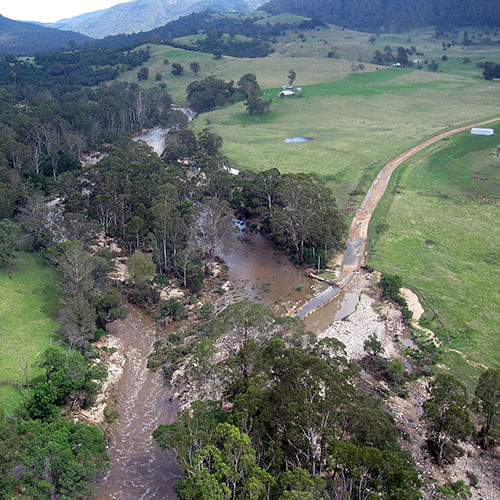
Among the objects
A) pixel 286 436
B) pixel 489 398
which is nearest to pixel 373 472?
pixel 286 436

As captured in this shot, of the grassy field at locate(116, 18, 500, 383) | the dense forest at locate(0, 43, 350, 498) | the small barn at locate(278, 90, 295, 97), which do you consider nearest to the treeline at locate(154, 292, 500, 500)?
the dense forest at locate(0, 43, 350, 498)

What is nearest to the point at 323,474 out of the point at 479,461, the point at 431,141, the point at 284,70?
the point at 479,461

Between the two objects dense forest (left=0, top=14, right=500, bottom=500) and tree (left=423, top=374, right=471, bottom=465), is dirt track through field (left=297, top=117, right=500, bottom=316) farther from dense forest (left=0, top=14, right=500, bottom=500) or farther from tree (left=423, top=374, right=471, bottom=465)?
tree (left=423, top=374, right=471, bottom=465)

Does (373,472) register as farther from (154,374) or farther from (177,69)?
(177,69)

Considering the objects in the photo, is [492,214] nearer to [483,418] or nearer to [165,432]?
[483,418]

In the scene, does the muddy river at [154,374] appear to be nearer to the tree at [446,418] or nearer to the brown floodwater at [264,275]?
the brown floodwater at [264,275]

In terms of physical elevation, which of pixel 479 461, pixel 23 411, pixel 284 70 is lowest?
pixel 479 461
